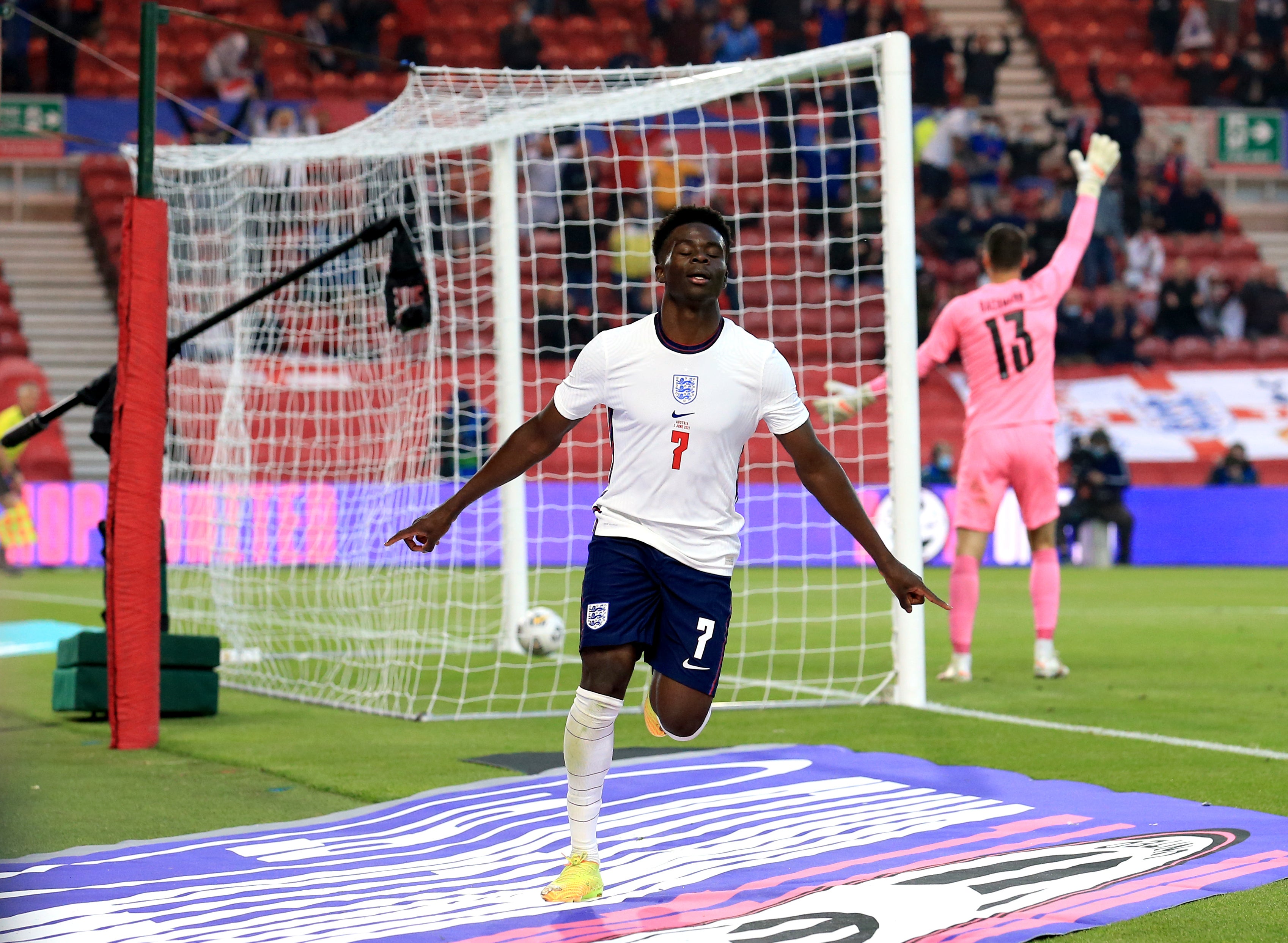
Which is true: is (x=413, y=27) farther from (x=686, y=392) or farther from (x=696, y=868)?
(x=696, y=868)

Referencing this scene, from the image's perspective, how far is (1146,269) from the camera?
78.8ft

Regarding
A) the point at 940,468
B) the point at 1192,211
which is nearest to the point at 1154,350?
the point at 1192,211

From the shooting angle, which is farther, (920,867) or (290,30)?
(290,30)

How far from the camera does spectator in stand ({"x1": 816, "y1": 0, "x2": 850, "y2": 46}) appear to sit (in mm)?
26375

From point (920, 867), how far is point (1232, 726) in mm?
3176

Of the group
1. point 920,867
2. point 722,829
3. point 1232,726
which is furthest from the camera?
point 1232,726

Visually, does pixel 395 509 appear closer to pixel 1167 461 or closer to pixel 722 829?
pixel 722 829

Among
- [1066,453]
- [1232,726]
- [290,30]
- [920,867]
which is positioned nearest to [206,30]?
[290,30]

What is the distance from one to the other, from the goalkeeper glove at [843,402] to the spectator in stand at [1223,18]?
76.8ft

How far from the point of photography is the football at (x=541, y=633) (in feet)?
31.6

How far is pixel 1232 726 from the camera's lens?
23.0 ft

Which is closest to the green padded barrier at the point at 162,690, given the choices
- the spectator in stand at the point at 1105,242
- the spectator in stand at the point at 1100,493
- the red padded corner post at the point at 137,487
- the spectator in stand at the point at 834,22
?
the red padded corner post at the point at 137,487

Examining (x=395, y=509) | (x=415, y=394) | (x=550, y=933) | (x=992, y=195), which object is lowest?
(x=550, y=933)

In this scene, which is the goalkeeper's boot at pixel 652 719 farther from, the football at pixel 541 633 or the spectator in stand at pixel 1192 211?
the spectator in stand at pixel 1192 211
